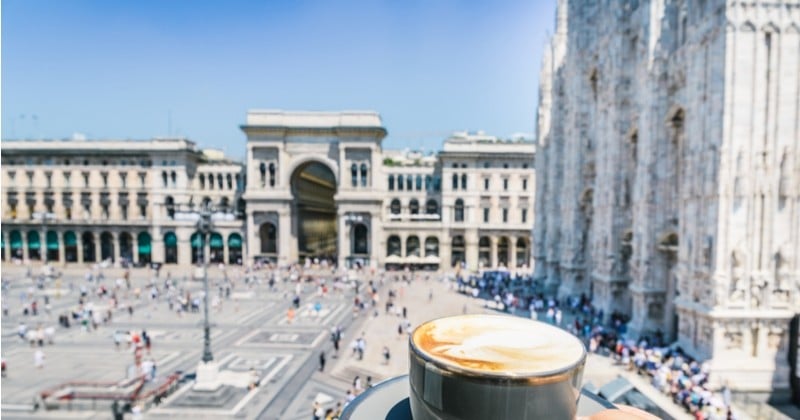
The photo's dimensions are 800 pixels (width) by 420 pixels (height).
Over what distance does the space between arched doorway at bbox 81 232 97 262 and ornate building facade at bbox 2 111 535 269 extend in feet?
0.48

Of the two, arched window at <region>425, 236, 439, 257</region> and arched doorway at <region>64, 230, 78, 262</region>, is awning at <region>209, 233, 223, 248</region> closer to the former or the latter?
arched doorway at <region>64, 230, 78, 262</region>

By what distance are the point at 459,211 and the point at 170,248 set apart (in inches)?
1618

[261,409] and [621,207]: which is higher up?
[621,207]

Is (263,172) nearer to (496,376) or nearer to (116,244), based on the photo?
(116,244)

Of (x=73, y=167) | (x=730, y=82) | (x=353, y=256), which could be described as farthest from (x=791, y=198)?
(x=73, y=167)

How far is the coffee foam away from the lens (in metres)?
2.56

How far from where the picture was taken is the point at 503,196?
6097cm

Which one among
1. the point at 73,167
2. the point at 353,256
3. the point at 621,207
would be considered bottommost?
the point at 353,256

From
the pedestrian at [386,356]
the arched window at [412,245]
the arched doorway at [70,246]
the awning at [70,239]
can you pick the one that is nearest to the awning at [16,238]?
the arched doorway at [70,246]

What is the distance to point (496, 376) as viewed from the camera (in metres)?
2.38

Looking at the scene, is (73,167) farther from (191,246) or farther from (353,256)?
(353,256)

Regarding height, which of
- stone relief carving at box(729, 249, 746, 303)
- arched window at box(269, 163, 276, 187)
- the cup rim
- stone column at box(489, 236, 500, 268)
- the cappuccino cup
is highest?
arched window at box(269, 163, 276, 187)

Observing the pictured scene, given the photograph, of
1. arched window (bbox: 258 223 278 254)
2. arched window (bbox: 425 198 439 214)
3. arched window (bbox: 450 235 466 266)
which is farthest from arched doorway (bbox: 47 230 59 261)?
arched window (bbox: 450 235 466 266)

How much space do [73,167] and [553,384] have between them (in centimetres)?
7627
